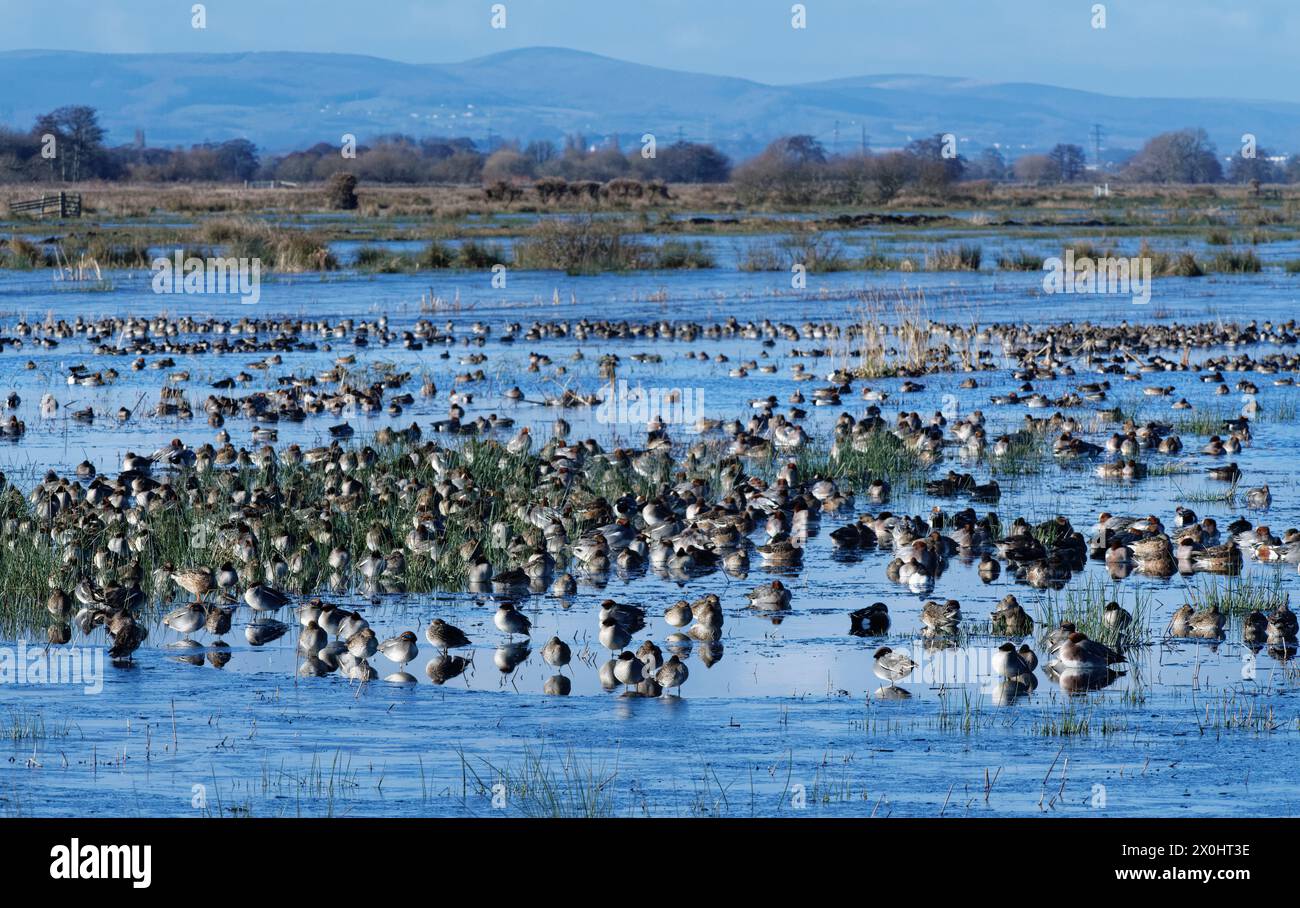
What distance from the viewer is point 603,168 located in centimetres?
15050

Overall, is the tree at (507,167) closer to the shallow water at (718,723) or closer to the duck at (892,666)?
the shallow water at (718,723)

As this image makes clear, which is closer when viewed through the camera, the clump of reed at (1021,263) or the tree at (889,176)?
the clump of reed at (1021,263)

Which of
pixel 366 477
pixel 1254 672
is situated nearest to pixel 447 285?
pixel 366 477

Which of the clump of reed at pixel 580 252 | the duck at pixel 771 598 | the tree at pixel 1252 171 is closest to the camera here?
the duck at pixel 771 598

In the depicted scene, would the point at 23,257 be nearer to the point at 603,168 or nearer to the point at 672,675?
the point at 672,675

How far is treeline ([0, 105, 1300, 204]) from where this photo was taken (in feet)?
282

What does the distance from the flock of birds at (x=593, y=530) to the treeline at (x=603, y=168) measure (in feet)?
79.1

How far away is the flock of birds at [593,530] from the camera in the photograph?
9.86m

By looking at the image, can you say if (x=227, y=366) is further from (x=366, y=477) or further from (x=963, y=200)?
(x=963, y=200)

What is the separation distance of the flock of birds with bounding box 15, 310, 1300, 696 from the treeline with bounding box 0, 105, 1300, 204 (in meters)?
24.1

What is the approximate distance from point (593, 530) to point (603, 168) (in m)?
140

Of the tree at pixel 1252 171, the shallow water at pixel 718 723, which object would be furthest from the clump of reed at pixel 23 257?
the tree at pixel 1252 171
